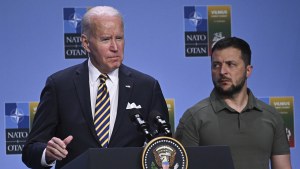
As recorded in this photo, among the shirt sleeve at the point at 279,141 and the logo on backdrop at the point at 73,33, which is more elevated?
the logo on backdrop at the point at 73,33

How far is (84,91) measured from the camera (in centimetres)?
262

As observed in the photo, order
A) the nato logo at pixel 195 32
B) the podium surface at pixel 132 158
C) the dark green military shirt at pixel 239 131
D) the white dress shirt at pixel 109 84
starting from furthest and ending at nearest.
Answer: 1. the nato logo at pixel 195 32
2. the dark green military shirt at pixel 239 131
3. the white dress shirt at pixel 109 84
4. the podium surface at pixel 132 158

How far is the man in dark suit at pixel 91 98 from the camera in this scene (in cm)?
253

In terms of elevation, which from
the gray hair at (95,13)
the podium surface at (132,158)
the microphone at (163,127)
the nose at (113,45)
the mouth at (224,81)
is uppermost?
the gray hair at (95,13)

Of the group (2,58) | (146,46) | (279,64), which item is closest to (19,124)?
(2,58)

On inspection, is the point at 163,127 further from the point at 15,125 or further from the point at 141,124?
the point at 15,125

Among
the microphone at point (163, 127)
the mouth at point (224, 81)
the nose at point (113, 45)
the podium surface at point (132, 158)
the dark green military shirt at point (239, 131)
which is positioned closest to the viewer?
the podium surface at point (132, 158)

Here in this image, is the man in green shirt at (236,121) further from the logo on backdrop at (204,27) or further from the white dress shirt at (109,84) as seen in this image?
the logo on backdrop at (204,27)

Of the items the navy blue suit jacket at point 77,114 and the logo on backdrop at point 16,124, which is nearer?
the navy blue suit jacket at point 77,114

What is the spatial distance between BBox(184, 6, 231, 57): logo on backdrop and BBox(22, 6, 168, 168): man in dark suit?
1402 millimetres

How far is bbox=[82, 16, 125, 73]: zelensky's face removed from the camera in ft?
8.24

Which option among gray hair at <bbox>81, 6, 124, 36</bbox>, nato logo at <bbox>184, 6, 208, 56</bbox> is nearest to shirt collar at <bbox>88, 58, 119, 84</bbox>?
gray hair at <bbox>81, 6, 124, 36</bbox>

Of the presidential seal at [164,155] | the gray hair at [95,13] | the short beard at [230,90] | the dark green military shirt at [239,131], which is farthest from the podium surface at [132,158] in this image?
the short beard at [230,90]

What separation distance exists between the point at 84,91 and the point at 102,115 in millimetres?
132
